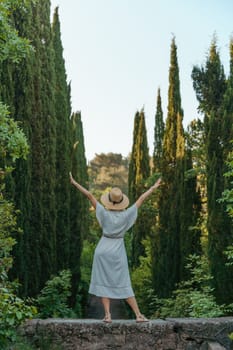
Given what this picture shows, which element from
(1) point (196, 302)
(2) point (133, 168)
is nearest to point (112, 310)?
(2) point (133, 168)

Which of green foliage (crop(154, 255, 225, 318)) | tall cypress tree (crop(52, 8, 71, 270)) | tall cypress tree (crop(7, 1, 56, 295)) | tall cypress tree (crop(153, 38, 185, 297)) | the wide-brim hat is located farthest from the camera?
tall cypress tree (crop(153, 38, 185, 297))

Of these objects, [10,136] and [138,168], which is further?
[138,168]

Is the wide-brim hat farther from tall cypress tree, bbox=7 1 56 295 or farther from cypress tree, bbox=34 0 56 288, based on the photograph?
cypress tree, bbox=34 0 56 288

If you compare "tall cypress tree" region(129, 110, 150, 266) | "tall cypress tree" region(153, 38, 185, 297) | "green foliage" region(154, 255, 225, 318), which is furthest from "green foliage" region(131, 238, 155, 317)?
"green foliage" region(154, 255, 225, 318)

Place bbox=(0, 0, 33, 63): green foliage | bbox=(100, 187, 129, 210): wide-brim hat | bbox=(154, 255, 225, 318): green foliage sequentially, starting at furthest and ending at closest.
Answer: bbox=(154, 255, 225, 318): green foliage, bbox=(100, 187, 129, 210): wide-brim hat, bbox=(0, 0, 33, 63): green foliage

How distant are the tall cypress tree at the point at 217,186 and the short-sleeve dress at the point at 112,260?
415 cm

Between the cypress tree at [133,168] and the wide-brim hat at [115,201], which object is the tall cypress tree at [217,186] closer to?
the wide-brim hat at [115,201]

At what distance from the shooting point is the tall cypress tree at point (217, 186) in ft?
31.2

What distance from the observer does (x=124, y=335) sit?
5309mm

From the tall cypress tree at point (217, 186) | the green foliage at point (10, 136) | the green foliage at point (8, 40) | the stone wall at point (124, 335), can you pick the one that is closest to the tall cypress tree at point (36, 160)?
the stone wall at point (124, 335)

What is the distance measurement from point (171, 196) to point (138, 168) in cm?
762

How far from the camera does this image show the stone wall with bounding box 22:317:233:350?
17.3 feet

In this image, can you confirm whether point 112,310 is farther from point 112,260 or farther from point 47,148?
point 112,260

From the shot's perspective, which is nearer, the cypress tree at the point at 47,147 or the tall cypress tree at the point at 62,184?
the cypress tree at the point at 47,147
